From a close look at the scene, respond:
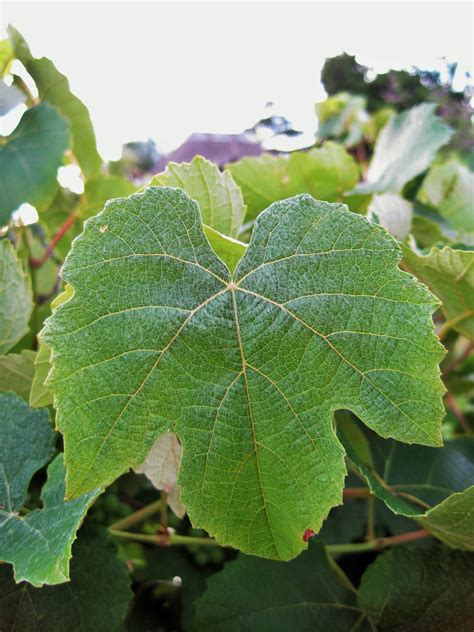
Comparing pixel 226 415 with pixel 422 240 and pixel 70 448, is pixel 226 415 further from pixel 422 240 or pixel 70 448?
pixel 422 240

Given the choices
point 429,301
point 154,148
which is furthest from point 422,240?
point 154,148

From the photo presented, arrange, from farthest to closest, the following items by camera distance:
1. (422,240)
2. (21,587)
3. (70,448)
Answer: (422,240) < (21,587) < (70,448)

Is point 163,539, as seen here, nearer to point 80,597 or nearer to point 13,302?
point 80,597

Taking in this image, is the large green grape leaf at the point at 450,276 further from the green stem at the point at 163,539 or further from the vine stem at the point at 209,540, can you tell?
the green stem at the point at 163,539

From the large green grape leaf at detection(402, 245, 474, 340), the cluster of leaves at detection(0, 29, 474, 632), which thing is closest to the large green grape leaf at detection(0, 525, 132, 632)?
the cluster of leaves at detection(0, 29, 474, 632)

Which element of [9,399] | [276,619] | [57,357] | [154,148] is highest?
[57,357]

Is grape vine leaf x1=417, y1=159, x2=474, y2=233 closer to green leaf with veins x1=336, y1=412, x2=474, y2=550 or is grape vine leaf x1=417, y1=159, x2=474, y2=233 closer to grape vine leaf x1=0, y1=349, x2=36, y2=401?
green leaf with veins x1=336, y1=412, x2=474, y2=550
